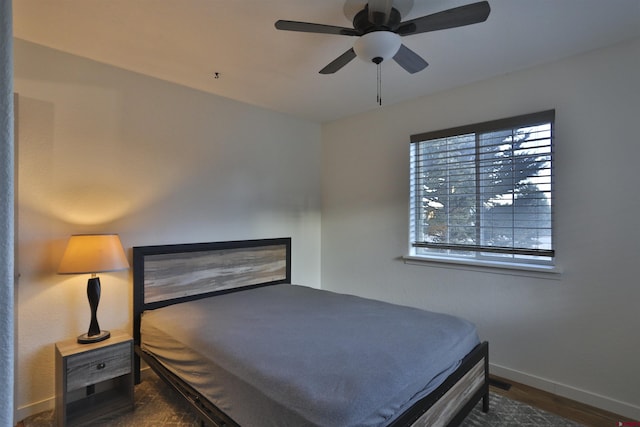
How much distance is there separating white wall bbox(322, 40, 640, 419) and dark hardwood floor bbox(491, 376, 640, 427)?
6 centimetres

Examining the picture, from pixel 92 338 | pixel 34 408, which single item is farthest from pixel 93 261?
pixel 34 408

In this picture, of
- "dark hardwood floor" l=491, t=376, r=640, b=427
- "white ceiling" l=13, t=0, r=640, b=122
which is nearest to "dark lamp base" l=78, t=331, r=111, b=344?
"white ceiling" l=13, t=0, r=640, b=122

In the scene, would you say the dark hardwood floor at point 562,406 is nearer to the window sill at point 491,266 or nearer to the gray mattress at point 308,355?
the gray mattress at point 308,355

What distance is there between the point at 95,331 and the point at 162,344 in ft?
1.64

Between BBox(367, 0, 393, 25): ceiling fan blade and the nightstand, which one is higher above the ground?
BBox(367, 0, 393, 25): ceiling fan blade

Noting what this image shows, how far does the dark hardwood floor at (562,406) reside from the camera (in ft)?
6.98

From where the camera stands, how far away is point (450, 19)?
1.57 meters

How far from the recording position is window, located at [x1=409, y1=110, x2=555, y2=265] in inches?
100

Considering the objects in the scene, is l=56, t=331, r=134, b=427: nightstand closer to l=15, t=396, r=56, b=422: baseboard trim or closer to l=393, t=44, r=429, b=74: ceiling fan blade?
l=15, t=396, r=56, b=422: baseboard trim

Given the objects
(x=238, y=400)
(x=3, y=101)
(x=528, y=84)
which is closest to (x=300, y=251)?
(x=238, y=400)

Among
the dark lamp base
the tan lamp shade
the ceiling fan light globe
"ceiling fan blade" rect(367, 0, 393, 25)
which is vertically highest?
"ceiling fan blade" rect(367, 0, 393, 25)

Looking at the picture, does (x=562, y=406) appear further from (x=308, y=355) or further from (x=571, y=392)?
(x=308, y=355)

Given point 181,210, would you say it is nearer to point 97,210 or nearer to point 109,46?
point 97,210

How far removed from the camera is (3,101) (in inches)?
15.8
